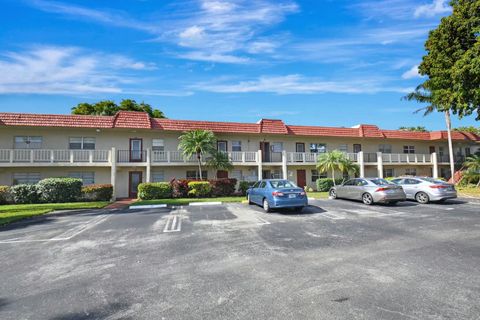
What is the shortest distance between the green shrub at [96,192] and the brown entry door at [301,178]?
17364 millimetres

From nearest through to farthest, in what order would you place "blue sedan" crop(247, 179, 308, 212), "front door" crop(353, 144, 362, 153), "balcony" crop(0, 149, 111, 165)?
1. "blue sedan" crop(247, 179, 308, 212)
2. "balcony" crop(0, 149, 111, 165)
3. "front door" crop(353, 144, 362, 153)

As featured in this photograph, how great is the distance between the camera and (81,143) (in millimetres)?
20359

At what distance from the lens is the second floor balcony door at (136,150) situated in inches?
826

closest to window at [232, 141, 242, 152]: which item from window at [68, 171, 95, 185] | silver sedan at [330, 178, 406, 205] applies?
silver sedan at [330, 178, 406, 205]

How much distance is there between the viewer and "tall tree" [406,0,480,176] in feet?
48.5

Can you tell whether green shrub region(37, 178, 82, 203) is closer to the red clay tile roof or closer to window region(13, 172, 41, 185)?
window region(13, 172, 41, 185)

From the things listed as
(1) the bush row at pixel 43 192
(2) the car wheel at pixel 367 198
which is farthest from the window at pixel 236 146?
(1) the bush row at pixel 43 192

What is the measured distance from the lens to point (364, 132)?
26.1 m

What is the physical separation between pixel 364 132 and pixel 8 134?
106 feet

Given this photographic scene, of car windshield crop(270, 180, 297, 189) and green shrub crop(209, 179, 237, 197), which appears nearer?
car windshield crop(270, 180, 297, 189)

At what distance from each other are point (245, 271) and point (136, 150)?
19165 millimetres

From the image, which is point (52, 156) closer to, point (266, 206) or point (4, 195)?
point (4, 195)

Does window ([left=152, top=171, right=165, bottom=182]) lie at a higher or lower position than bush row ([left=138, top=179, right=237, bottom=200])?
higher

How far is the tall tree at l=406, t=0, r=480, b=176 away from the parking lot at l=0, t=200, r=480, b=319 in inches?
438
